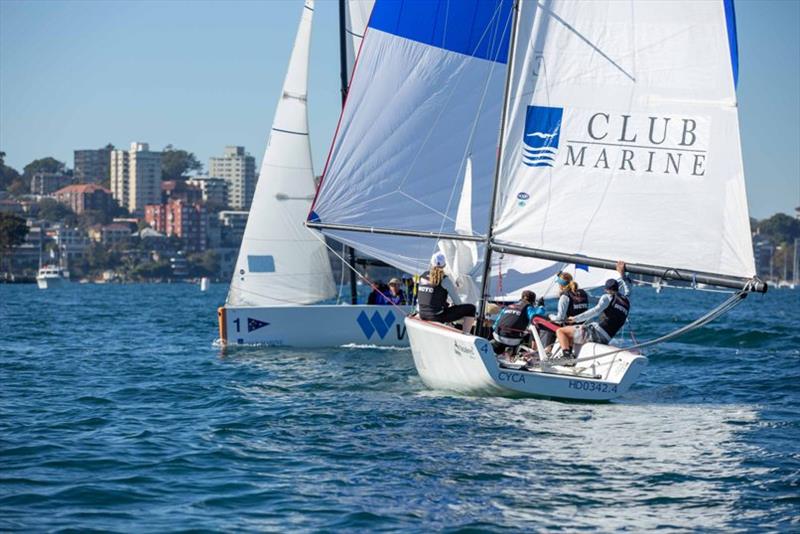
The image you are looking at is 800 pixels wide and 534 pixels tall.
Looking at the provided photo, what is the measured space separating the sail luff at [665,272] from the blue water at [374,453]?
156cm

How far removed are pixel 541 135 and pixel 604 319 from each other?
2.42m

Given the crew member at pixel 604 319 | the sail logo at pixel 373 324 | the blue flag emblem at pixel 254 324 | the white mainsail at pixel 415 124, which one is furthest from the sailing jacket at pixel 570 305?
the blue flag emblem at pixel 254 324

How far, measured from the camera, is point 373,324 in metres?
22.0

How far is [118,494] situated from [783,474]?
226 inches

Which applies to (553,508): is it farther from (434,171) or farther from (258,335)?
(258,335)

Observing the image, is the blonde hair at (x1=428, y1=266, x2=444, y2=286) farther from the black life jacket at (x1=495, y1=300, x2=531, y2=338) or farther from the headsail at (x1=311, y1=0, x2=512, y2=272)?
the headsail at (x1=311, y1=0, x2=512, y2=272)

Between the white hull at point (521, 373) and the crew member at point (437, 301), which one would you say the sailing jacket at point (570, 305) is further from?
the crew member at point (437, 301)

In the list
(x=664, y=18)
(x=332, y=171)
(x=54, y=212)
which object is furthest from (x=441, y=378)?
(x=54, y=212)

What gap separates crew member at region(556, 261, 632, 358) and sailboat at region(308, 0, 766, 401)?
186 mm

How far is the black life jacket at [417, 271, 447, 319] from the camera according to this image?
15.6 metres

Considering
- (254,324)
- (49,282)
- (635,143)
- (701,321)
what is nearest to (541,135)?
(635,143)

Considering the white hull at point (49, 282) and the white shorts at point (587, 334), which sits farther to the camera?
the white hull at point (49, 282)

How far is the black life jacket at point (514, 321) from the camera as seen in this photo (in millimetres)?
14867

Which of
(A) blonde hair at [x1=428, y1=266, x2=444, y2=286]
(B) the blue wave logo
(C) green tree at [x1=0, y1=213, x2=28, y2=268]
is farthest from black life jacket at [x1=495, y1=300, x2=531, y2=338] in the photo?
(C) green tree at [x1=0, y1=213, x2=28, y2=268]
